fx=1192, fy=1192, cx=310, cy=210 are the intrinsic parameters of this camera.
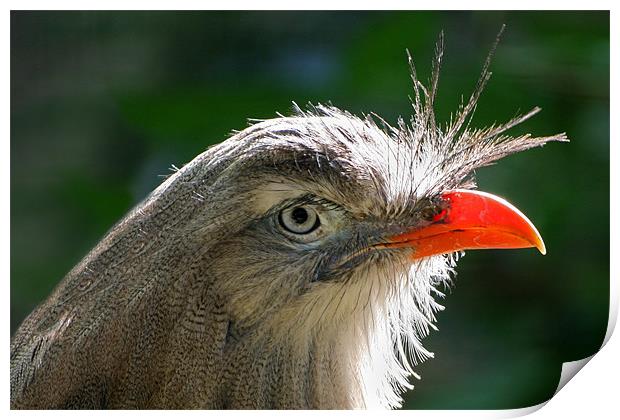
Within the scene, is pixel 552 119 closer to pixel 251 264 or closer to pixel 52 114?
pixel 251 264

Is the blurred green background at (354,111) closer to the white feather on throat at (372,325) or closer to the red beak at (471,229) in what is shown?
the white feather on throat at (372,325)

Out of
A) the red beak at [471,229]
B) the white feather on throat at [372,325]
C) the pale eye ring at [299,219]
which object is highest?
the red beak at [471,229]

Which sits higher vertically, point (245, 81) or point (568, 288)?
point (245, 81)

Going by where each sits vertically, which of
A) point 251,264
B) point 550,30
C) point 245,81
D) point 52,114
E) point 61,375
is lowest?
point 61,375

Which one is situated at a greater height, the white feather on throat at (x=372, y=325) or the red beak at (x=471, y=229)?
the red beak at (x=471, y=229)

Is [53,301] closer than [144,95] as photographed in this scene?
Yes

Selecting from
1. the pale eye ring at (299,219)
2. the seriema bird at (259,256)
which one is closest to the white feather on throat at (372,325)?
the seriema bird at (259,256)

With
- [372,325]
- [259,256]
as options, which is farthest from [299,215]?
[372,325]

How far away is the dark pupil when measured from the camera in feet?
8.50

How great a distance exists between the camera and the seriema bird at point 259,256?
255 cm

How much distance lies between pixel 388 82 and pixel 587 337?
0.79 meters

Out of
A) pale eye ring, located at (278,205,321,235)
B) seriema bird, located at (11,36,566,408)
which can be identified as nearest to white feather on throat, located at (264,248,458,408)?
seriema bird, located at (11,36,566,408)

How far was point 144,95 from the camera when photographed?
2885 mm
